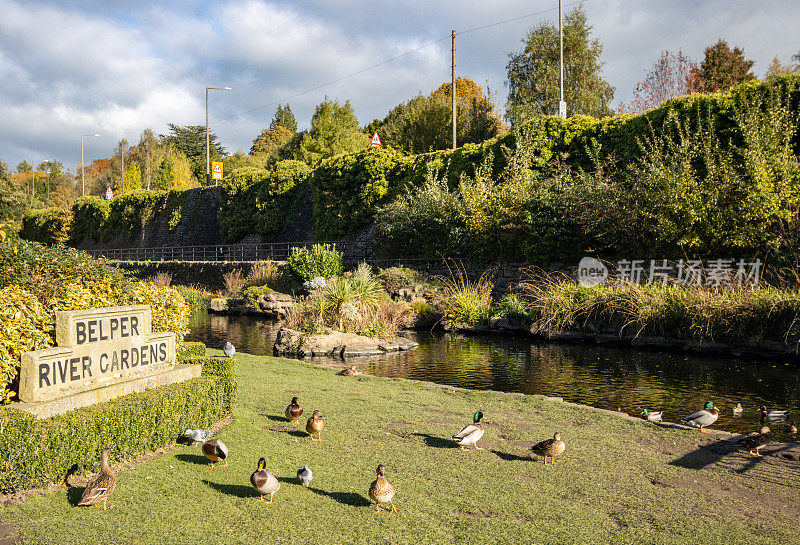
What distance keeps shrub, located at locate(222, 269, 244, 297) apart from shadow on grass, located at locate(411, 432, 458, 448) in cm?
2138

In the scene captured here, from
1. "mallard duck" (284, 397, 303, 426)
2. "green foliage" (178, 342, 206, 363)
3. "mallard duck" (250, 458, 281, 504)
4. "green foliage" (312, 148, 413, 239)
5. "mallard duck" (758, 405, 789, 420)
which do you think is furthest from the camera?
"green foliage" (312, 148, 413, 239)

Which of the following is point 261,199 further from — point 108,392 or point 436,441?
point 436,441

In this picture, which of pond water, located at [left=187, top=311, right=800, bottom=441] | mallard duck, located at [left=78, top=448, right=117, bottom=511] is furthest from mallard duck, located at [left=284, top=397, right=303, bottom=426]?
pond water, located at [left=187, top=311, right=800, bottom=441]

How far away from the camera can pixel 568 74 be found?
40000 millimetres

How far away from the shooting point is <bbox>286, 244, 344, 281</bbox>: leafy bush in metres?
23.6

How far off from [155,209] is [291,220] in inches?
679

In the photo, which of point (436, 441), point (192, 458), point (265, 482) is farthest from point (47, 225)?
Result: point (265, 482)

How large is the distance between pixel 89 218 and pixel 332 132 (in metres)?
25.6

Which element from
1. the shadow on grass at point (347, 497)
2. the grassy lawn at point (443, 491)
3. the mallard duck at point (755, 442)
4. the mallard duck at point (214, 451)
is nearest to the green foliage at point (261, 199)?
the grassy lawn at point (443, 491)

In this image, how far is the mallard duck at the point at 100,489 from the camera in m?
4.23

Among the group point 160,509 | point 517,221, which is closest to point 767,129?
point 517,221

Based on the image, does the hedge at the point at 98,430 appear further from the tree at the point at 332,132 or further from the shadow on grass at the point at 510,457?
the tree at the point at 332,132

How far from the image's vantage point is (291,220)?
35.9 meters

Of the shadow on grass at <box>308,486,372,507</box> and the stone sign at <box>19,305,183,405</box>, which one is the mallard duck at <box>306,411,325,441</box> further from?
the stone sign at <box>19,305,183,405</box>
